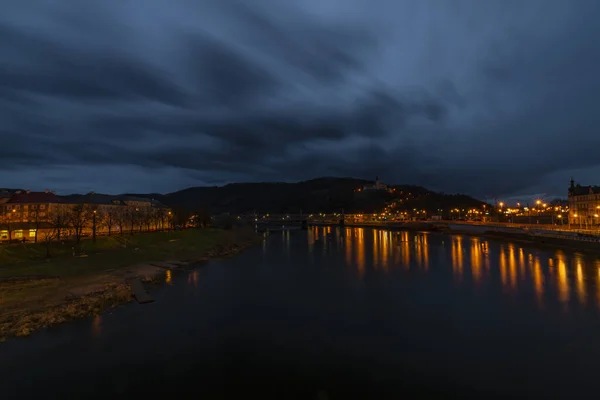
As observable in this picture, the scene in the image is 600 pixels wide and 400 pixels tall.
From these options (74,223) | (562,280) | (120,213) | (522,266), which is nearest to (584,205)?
(522,266)

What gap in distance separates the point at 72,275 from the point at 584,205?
115 m

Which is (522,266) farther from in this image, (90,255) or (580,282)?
(90,255)

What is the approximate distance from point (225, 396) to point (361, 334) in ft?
29.3

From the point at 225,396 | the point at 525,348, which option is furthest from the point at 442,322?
the point at 225,396

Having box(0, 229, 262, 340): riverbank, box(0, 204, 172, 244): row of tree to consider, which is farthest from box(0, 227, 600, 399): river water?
box(0, 204, 172, 244): row of tree

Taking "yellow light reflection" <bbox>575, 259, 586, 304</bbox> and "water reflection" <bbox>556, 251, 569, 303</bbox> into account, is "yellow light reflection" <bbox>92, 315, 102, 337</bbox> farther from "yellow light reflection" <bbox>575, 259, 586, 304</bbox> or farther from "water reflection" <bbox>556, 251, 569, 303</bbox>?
"yellow light reflection" <bbox>575, 259, 586, 304</bbox>

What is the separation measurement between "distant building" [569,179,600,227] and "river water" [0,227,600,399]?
7025cm

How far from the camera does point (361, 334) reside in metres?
18.7

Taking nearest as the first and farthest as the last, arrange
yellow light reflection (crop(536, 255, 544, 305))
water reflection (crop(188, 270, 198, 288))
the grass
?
yellow light reflection (crop(536, 255, 544, 305)), water reflection (crop(188, 270, 198, 288)), the grass

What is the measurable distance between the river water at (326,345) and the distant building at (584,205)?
70246mm

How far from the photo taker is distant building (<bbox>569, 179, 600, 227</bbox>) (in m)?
83.2

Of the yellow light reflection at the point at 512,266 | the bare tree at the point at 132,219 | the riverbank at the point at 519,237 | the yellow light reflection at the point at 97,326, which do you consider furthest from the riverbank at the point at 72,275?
the riverbank at the point at 519,237

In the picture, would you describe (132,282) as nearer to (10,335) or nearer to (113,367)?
(10,335)

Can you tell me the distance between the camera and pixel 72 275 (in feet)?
102
